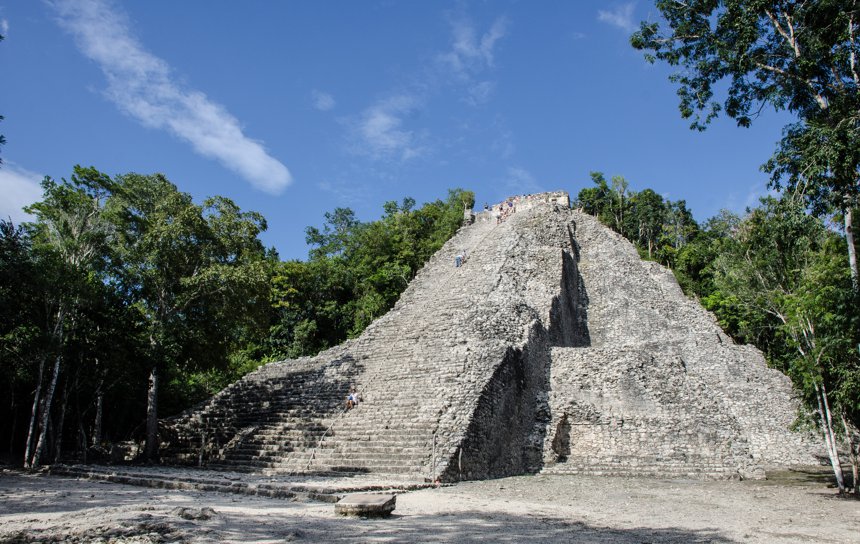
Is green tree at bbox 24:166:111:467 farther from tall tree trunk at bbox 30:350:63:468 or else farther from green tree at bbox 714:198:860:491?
green tree at bbox 714:198:860:491

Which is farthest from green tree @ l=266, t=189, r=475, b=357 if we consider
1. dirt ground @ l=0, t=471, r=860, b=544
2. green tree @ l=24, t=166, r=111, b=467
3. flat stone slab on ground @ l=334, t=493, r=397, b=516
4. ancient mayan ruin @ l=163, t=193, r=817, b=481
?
flat stone slab on ground @ l=334, t=493, r=397, b=516

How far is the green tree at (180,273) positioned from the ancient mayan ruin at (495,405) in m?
1.98

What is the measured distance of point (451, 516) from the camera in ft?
21.5

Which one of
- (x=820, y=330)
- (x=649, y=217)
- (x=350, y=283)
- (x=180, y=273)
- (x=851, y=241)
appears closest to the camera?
(x=851, y=241)

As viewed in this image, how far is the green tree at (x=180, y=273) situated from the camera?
14.7m

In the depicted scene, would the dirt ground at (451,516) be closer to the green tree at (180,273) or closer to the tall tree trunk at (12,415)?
the green tree at (180,273)

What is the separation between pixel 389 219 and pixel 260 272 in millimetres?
22066

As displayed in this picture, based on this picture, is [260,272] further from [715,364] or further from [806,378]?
[715,364]

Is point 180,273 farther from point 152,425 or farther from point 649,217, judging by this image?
point 649,217

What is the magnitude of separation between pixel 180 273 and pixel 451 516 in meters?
11.9

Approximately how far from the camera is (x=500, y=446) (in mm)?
12961

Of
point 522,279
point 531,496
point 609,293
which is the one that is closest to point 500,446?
point 531,496

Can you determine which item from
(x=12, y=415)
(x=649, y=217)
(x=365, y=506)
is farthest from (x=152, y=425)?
(x=649, y=217)

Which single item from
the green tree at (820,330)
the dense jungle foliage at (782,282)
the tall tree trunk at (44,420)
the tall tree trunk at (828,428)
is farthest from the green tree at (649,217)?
the tall tree trunk at (44,420)
